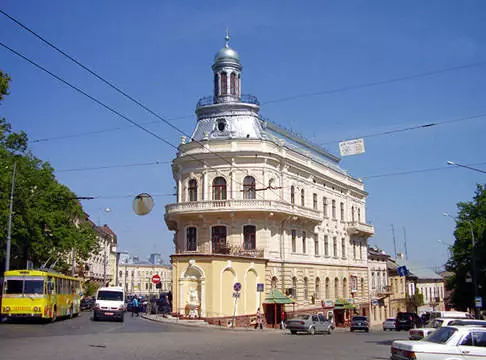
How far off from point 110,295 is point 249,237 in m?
12.8

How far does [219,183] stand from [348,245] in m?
20.3

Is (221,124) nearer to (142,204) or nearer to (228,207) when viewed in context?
(228,207)

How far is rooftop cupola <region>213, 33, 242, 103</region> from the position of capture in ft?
163

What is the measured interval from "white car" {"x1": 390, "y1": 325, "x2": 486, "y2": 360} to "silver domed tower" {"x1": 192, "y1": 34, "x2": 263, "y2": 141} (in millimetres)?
32723

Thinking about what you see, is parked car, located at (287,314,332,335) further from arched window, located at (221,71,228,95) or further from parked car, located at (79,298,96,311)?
parked car, located at (79,298,96,311)

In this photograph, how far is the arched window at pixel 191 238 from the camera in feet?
152

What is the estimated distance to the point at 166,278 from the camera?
17062cm

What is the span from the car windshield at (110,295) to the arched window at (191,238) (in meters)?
11.1

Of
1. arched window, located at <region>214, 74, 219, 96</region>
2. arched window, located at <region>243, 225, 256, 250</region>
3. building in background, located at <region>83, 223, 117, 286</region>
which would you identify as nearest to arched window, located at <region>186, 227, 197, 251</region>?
arched window, located at <region>243, 225, 256, 250</region>

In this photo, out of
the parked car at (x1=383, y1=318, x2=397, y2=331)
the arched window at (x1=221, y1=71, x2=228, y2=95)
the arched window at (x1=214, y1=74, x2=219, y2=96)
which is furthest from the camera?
the arched window at (x1=214, y1=74, x2=219, y2=96)

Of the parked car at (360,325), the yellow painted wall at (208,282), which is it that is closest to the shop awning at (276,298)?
the yellow painted wall at (208,282)

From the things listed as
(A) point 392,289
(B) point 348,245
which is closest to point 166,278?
(A) point 392,289

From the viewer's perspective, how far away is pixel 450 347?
14086 mm

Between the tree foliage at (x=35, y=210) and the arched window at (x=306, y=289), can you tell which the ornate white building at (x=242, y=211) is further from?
the tree foliage at (x=35, y=210)
